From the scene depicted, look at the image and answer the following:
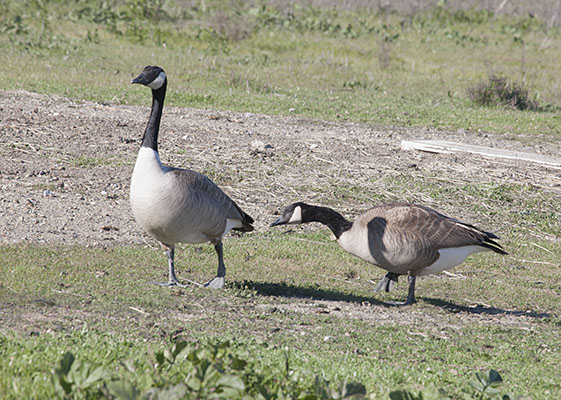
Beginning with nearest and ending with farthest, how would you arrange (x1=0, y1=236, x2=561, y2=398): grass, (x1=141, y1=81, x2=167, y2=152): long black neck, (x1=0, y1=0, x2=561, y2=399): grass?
(x1=0, y1=0, x2=561, y2=399): grass
(x1=0, y1=236, x2=561, y2=398): grass
(x1=141, y1=81, x2=167, y2=152): long black neck

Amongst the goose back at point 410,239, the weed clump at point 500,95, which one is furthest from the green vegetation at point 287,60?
the goose back at point 410,239

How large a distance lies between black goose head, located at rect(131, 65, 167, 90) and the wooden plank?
733 cm

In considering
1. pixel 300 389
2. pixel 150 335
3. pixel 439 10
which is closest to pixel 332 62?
pixel 439 10

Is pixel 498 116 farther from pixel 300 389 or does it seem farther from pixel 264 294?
pixel 300 389

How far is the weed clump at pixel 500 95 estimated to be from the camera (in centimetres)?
2048

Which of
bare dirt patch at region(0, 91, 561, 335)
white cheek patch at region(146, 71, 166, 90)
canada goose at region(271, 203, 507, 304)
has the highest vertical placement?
white cheek patch at region(146, 71, 166, 90)

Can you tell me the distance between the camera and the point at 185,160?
12.9 meters

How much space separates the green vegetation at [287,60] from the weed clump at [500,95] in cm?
38

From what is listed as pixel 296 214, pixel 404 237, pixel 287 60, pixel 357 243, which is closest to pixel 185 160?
pixel 296 214

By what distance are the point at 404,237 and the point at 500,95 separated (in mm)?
13682

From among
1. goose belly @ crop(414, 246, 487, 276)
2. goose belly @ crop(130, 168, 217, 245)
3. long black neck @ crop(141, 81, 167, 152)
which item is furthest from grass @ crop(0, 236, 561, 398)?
long black neck @ crop(141, 81, 167, 152)

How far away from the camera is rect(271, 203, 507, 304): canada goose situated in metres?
8.12

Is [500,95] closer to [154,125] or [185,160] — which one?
[185,160]

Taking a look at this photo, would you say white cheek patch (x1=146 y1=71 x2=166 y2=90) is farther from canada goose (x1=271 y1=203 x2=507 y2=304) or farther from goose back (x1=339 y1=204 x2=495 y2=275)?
goose back (x1=339 y1=204 x2=495 y2=275)
